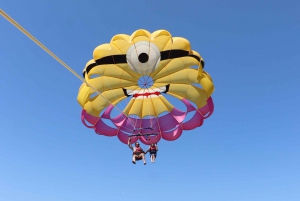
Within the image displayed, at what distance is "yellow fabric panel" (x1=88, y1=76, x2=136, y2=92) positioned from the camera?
41.7ft

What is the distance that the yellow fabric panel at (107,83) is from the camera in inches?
500

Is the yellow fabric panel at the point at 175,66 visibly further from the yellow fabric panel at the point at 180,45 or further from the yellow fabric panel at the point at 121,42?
the yellow fabric panel at the point at 121,42

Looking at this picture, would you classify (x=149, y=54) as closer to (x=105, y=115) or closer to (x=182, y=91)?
A: (x=182, y=91)

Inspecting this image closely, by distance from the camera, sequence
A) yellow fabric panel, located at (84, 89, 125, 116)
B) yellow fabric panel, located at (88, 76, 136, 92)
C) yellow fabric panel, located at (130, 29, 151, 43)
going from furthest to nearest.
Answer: yellow fabric panel, located at (84, 89, 125, 116) → yellow fabric panel, located at (88, 76, 136, 92) → yellow fabric panel, located at (130, 29, 151, 43)

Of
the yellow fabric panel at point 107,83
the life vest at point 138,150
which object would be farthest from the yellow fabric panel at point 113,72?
the life vest at point 138,150

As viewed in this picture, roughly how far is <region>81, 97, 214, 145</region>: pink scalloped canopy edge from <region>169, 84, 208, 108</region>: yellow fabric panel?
0.56 metres

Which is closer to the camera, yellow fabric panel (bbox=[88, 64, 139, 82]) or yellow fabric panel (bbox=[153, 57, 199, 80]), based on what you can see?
yellow fabric panel (bbox=[153, 57, 199, 80])

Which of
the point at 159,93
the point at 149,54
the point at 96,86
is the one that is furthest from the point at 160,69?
the point at 96,86

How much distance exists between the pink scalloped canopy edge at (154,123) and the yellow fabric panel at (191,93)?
0.56 meters

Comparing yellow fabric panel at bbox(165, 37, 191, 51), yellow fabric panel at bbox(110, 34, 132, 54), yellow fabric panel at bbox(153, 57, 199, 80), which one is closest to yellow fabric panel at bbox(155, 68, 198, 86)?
yellow fabric panel at bbox(153, 57, 199, 80)

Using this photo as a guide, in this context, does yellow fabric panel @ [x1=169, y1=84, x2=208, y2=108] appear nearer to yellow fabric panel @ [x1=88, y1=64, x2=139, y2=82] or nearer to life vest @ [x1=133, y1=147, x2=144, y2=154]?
yellow fabric panel @ [x1=88, y1=64, x2=139, y2=82]

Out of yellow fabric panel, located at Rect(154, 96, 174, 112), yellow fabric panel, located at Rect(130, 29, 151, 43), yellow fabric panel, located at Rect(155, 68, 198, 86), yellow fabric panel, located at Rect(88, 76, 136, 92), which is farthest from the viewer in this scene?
yellow fabric panel, located at Rect(154, 96, 174, 112)

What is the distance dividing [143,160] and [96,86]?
11.9ft

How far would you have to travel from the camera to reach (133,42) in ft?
39.1
